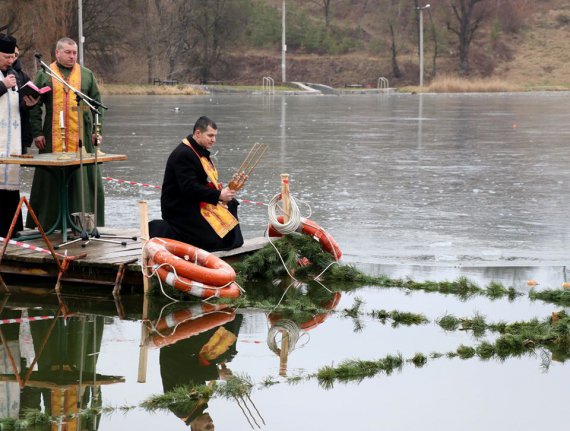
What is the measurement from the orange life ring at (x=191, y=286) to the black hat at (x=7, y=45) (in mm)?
2543

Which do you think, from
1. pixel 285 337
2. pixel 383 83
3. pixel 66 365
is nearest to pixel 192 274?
pixel 285 337

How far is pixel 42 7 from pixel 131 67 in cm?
2475

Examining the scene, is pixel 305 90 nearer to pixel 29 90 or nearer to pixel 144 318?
pixel 29 90

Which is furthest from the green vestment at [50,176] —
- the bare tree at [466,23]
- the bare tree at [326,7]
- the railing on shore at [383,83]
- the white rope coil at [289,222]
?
the bare tree at [326,7]

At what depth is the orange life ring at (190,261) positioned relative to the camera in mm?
9398

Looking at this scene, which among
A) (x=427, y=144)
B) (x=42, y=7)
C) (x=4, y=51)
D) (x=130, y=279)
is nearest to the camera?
(x=130, y=279)

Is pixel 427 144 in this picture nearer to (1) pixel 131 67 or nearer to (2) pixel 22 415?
(2) pixel 22 415

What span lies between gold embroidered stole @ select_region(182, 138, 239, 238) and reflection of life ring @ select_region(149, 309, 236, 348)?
124 centimetres

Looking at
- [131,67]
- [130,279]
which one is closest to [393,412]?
[130,279]

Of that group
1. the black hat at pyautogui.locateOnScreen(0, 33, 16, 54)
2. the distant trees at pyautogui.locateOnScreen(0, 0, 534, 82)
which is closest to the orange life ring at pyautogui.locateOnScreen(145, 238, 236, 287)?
the black hat at pyautogui.locateOnScreen(0, 33, 16, 54)

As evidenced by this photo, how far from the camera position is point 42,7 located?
195 feet

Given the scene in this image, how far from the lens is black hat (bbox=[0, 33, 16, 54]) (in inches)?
414

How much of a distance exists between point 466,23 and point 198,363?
8402 cm

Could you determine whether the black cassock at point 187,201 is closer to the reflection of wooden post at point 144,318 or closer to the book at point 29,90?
the reflection of wooden post at point 144,318
